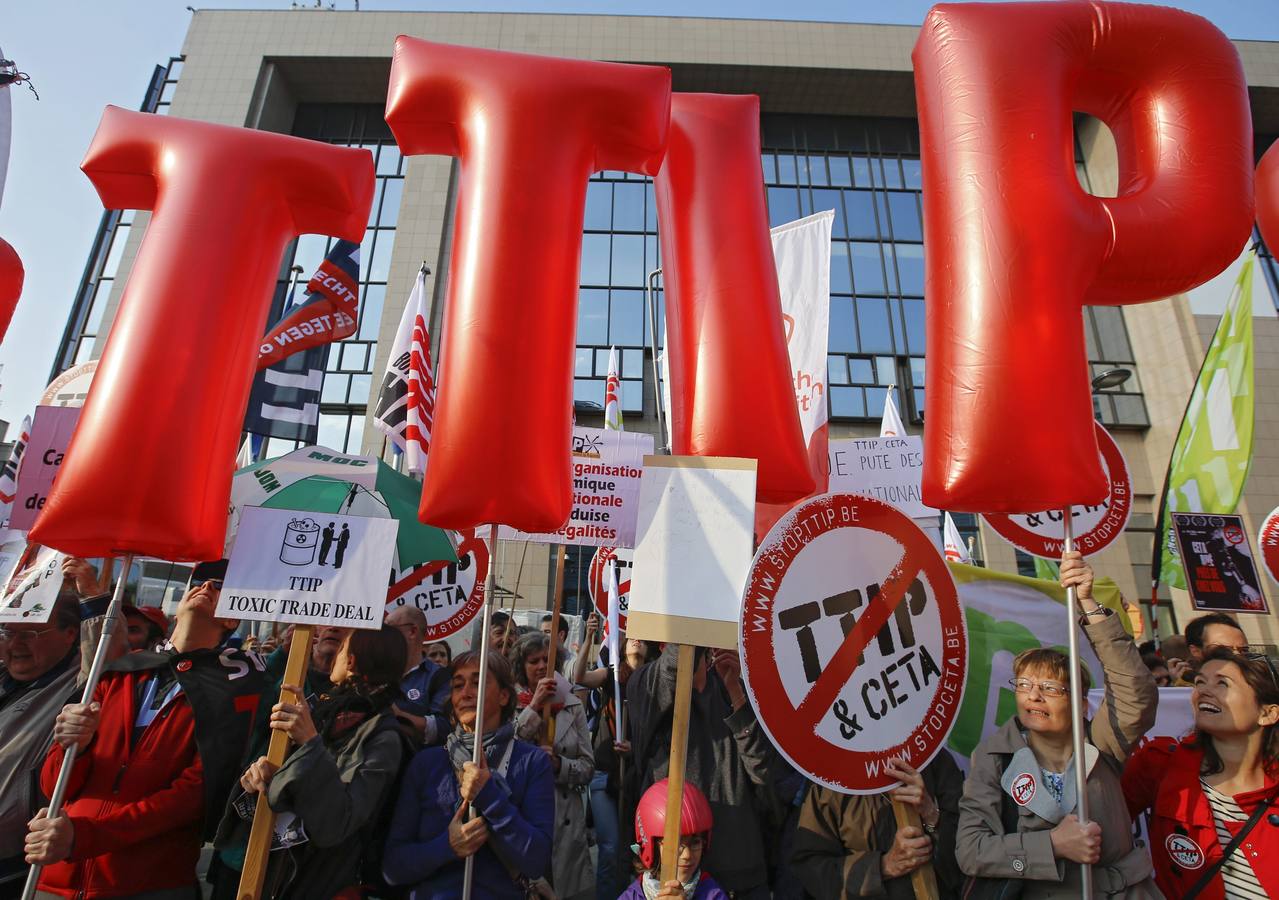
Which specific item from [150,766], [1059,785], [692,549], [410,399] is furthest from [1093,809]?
[410,399]

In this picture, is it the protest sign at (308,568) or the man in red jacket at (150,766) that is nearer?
the man in red jacket at (150,766)

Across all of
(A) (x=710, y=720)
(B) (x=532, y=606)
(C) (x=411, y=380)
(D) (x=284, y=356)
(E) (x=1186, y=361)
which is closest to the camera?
(A) (x=710, y=720)

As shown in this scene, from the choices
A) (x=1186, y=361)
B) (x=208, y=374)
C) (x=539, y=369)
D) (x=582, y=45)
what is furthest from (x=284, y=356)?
(x=1186, y=361)

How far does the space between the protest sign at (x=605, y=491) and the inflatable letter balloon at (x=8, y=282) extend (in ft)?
8.76

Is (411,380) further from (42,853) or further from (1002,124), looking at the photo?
(1002,124)

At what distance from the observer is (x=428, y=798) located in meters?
2.71

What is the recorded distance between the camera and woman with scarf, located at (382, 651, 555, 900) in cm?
253

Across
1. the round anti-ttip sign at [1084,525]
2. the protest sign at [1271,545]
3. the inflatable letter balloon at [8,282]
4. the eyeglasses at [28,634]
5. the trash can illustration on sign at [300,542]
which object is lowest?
the eyeglasses at [28,634]

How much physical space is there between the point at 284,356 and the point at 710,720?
16.1ft

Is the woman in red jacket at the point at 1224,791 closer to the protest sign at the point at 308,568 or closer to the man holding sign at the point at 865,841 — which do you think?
the man holding sign at the point at 865,841

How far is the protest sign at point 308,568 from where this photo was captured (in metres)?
2.73

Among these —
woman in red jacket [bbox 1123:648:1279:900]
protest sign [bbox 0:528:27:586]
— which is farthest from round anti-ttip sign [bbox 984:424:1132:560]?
protest sign [bbox 0:528:27:586]

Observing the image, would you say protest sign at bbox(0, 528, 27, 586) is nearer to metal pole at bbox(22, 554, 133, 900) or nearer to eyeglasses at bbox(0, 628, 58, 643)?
eyeglasses at bbox(0, 628, 58, 643)

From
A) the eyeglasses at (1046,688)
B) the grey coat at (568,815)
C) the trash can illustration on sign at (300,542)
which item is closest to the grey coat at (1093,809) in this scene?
the eyeglasses at (1046,688)
